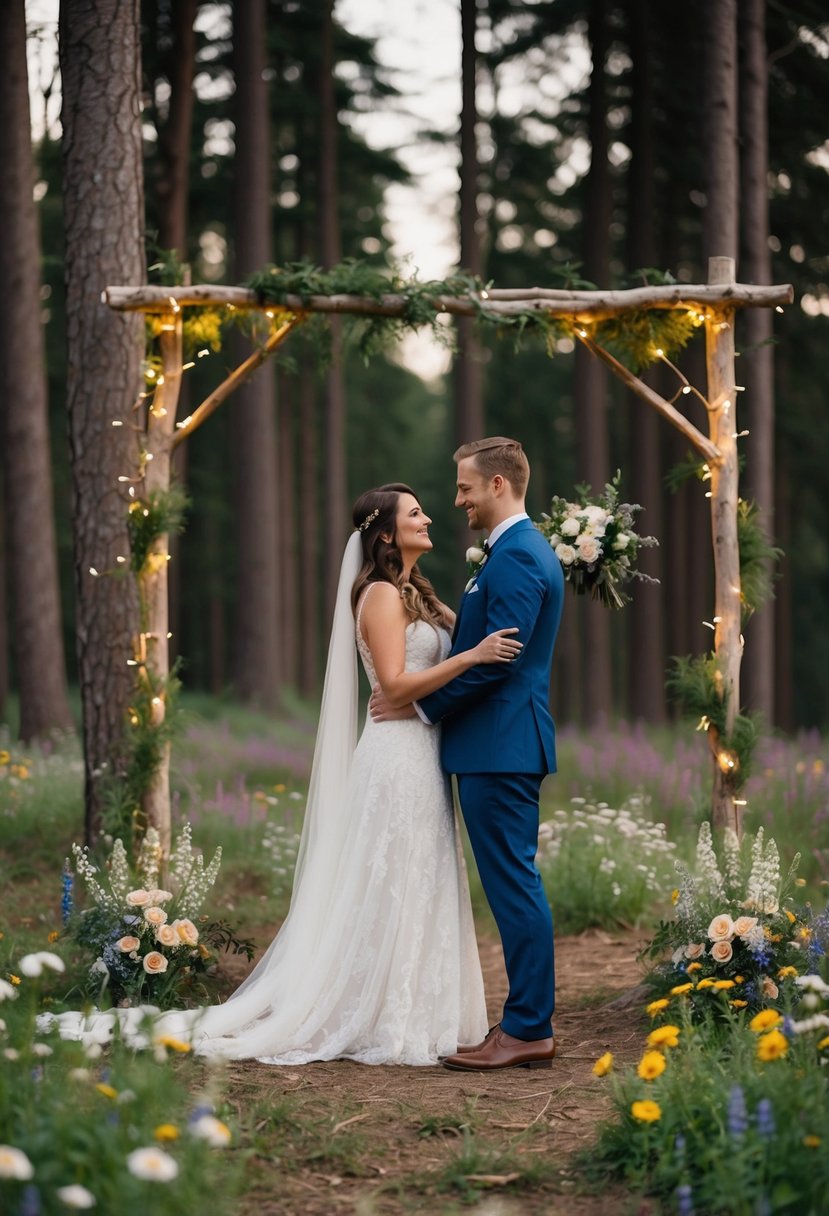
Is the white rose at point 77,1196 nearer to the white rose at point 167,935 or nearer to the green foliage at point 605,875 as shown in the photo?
the white rose at point 167,935

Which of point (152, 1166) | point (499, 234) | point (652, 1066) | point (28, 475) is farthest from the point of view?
point (499, 234)

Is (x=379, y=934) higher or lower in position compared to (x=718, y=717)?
lower

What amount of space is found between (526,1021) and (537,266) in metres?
17.3

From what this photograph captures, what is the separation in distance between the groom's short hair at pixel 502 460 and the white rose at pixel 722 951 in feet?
6.96

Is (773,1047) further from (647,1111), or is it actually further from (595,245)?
(595,245)

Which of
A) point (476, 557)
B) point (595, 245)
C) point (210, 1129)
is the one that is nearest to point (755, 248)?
point (595, 245)

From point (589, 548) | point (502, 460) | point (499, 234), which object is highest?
point (499, 234)

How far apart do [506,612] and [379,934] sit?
5.14 ft

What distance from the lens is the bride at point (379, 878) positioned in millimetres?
5418

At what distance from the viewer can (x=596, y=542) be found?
19.0ft

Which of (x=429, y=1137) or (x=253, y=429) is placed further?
(x=253, y=429)

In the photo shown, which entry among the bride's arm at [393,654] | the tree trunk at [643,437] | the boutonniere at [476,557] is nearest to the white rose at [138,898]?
the bride's arm at [393,654]

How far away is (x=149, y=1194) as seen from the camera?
3.02m

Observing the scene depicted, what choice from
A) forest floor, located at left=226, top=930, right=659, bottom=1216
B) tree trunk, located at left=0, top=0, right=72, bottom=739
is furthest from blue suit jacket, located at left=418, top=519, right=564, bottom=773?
tree trunk, located at left=0, top=0, right=72, bottom=739
